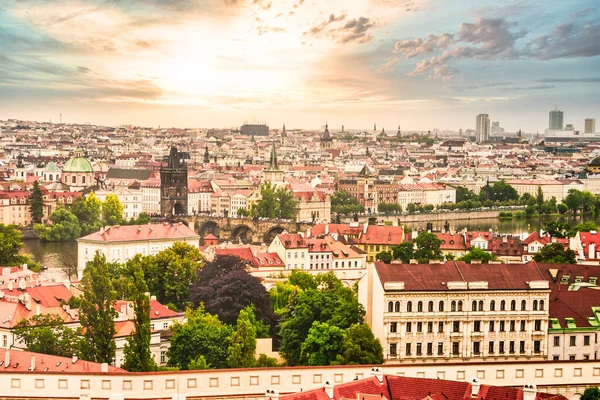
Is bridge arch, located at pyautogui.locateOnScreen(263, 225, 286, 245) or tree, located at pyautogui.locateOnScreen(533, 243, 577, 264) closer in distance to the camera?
tree, located at pyautogui.locateOnScreen(533, 243, 577, 264)

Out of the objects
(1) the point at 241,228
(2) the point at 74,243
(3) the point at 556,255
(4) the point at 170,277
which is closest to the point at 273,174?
(1) the point at 241,228

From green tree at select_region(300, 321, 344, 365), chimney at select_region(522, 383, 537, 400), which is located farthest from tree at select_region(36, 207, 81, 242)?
chimney at select_region(522, 383, 537, 400)

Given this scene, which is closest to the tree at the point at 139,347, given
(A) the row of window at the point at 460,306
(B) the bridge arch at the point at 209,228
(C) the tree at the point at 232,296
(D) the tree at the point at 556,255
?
(A) the row of window at the point at 460,306

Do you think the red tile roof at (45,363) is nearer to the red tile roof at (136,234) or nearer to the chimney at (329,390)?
the chimney at (329,390)

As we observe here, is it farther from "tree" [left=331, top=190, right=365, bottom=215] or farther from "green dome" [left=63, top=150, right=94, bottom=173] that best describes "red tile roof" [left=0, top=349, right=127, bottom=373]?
"green dome" [left=63, top=150, right=94, bottom=173]

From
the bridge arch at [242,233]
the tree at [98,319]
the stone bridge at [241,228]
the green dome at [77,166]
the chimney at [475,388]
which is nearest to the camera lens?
Result: the chimney at [475,388]

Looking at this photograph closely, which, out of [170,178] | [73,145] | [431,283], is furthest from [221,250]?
[73,145]

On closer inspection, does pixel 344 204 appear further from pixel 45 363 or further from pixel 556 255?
pixel 45 363
